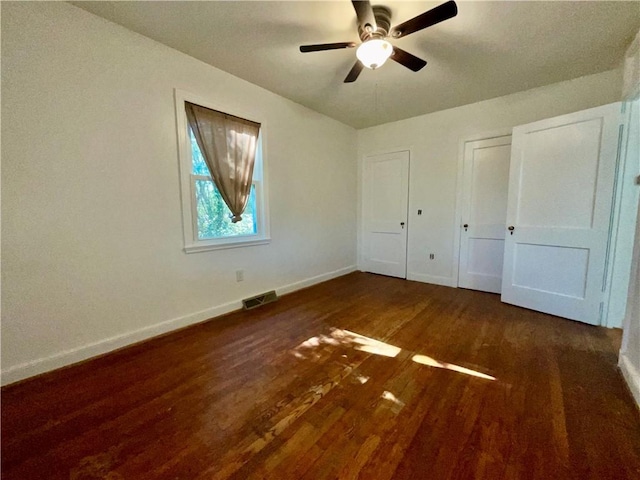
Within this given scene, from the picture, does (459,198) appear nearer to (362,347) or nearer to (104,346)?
(362,347)

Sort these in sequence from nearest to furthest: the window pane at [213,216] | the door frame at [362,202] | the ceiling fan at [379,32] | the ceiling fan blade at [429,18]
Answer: the ceiling fan blade at [429,18], the ceiling fan at [379,32], the window pane at [213,216], the door frame at [362,202]

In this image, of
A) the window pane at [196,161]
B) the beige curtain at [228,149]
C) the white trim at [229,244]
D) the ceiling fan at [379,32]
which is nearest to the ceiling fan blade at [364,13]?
the ceiling fan at [379,32]

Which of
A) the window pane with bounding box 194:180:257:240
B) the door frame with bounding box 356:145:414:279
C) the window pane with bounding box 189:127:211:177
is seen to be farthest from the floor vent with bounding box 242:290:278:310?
the door frame with bounding box 356:145:414:279

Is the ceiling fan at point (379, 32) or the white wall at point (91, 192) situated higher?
the ceiling fan at point (379, 32)

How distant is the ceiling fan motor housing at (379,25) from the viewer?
1.83 m

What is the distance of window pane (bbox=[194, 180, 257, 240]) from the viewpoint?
264cm

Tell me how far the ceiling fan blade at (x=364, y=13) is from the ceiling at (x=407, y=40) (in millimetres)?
234

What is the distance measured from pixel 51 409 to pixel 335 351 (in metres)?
1.81

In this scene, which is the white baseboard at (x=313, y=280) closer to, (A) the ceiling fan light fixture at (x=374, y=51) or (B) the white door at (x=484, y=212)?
(B) the white door at (x=484, y=212)

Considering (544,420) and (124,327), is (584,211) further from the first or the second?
(124,327)

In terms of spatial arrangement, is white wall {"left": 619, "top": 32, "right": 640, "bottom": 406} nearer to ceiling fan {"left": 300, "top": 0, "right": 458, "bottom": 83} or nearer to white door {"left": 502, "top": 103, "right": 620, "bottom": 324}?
white door {"left": 502, "top": 103, "right": 620, "bottom": 324}

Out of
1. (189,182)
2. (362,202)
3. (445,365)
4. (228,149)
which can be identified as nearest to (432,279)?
(362,202)

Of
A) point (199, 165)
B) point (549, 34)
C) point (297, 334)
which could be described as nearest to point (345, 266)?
point (297, 334)

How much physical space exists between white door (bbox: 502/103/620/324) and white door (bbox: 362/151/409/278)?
150 cm
